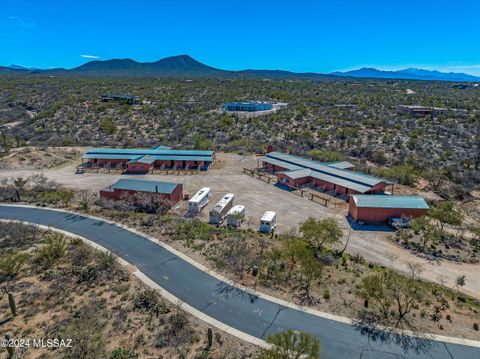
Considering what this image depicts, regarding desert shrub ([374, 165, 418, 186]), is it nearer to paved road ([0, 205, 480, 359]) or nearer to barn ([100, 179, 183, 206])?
barn ([100, 179, 183, 206])

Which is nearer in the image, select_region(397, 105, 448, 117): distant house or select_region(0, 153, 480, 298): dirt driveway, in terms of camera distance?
select_region(0, 153, 480, 298): dirt driveway

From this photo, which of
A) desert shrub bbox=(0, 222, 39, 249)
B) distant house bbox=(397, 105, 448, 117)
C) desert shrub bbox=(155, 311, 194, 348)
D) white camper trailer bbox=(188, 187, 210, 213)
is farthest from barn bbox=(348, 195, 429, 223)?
distant house bbox=(397, 105, 448, 117)

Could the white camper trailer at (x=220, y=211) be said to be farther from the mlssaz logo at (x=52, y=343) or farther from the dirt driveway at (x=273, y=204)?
the mlssaz logo at (x=52, y=343)

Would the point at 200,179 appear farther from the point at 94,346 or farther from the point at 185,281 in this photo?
the point at 94,346

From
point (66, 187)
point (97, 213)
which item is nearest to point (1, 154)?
point (66, 187)

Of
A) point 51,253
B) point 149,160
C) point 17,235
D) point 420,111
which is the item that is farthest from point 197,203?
point 420,111
